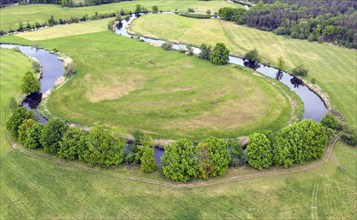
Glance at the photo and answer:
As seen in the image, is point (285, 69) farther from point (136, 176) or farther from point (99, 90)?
point (136, 176)

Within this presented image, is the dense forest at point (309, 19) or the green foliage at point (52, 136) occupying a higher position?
the dense forest at point (309, 19)

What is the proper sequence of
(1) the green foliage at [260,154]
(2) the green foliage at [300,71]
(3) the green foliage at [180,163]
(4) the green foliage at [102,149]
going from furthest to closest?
(2) the green foliage at [300,71]
(1) the green foliage at [260,154]
(4) the green foliage at [102,149]
(3) the green foliage at [180,163]

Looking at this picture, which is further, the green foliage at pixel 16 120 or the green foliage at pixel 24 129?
the green foliage at pixel 16 120

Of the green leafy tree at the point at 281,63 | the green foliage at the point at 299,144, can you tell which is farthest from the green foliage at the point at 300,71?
the green foliage at the point at 299,144

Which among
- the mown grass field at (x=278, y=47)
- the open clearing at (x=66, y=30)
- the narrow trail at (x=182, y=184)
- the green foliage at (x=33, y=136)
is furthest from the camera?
the open clearing at (x=66, y=30)

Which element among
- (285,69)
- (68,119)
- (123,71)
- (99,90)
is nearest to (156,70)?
(123,71)

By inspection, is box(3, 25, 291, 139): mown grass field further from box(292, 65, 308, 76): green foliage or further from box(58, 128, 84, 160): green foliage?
box(58, 128, 84, 160): green foliage

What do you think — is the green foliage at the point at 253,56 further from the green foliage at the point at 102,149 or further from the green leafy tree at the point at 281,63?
the green foliage at the point at 102,149
